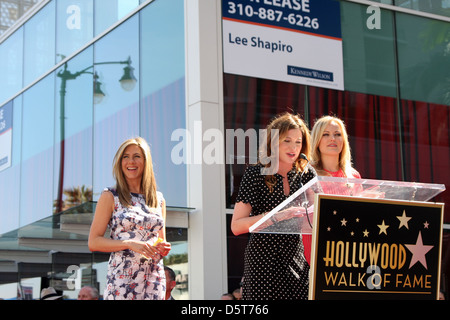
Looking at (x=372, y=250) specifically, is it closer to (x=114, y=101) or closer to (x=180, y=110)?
(x=180, y=110)

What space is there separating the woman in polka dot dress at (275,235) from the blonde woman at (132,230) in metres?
0.66

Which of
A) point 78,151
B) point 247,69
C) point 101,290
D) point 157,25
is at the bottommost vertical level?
point 101,290

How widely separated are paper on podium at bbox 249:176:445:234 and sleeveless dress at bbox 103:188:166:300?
3.62 ft

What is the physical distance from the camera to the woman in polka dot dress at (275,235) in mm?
3152

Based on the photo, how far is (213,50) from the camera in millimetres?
8695

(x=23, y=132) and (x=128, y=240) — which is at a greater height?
(x=23, y=132)

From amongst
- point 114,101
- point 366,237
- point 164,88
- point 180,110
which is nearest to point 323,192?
point 366,237

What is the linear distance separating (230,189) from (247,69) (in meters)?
1.61

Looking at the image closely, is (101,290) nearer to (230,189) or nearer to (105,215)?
(230,189)

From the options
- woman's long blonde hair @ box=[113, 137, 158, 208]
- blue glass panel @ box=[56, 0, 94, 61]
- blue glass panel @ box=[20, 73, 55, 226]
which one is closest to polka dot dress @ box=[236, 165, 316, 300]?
woman's long blonde hair @ box=[113, 137, 158, 208]

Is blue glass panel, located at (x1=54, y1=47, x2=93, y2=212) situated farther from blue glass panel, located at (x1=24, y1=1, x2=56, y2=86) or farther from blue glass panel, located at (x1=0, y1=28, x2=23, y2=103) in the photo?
blue glass panel, located at (x1=0, y1=28, x2=23, y2=103)

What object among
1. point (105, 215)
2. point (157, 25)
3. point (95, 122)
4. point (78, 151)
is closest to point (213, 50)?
point (157, 25)

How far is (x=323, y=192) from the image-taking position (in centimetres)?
262

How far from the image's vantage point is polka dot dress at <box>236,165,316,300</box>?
124 inches
